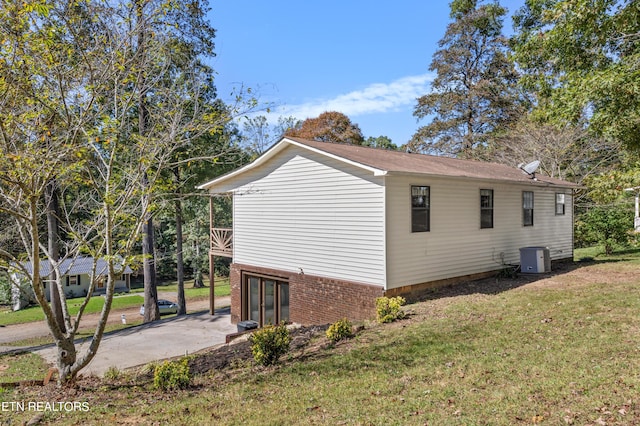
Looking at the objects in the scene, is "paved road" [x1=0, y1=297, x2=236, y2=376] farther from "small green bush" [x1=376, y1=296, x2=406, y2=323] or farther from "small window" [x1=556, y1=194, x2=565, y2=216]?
"small window" [x1=556, y1=194, x2=565, y2=216]

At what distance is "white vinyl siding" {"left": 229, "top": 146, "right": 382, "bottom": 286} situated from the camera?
1066cm

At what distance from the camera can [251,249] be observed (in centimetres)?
1481

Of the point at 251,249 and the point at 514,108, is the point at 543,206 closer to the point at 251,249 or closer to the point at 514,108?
the point at 251,249

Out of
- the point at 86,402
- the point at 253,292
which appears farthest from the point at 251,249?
the point at 86,402

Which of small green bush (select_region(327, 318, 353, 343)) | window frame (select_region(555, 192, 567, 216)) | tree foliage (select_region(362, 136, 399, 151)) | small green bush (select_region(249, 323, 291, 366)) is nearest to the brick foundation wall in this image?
small green bush (select_region(327, 318, 353, 343))

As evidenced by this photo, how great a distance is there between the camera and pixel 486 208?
42.7ft

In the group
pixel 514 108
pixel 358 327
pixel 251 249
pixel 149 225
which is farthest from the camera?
pixel 514 108

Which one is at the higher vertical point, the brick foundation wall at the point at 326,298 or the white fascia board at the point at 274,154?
the white fascia board at the point at 274,154

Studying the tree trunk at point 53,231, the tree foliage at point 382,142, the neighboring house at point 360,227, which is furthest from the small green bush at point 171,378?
the tree foliage at point 382,142

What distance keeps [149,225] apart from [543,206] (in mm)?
16629

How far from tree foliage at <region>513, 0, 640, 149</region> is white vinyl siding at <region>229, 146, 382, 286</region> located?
4796 mm

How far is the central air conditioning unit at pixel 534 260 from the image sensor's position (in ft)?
44.4

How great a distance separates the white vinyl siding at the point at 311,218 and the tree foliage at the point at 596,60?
15.7 feet

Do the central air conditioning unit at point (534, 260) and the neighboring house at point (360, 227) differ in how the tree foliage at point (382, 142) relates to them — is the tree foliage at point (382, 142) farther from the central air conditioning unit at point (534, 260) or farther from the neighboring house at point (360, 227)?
the central air conditioning unit at point (534, 260)
